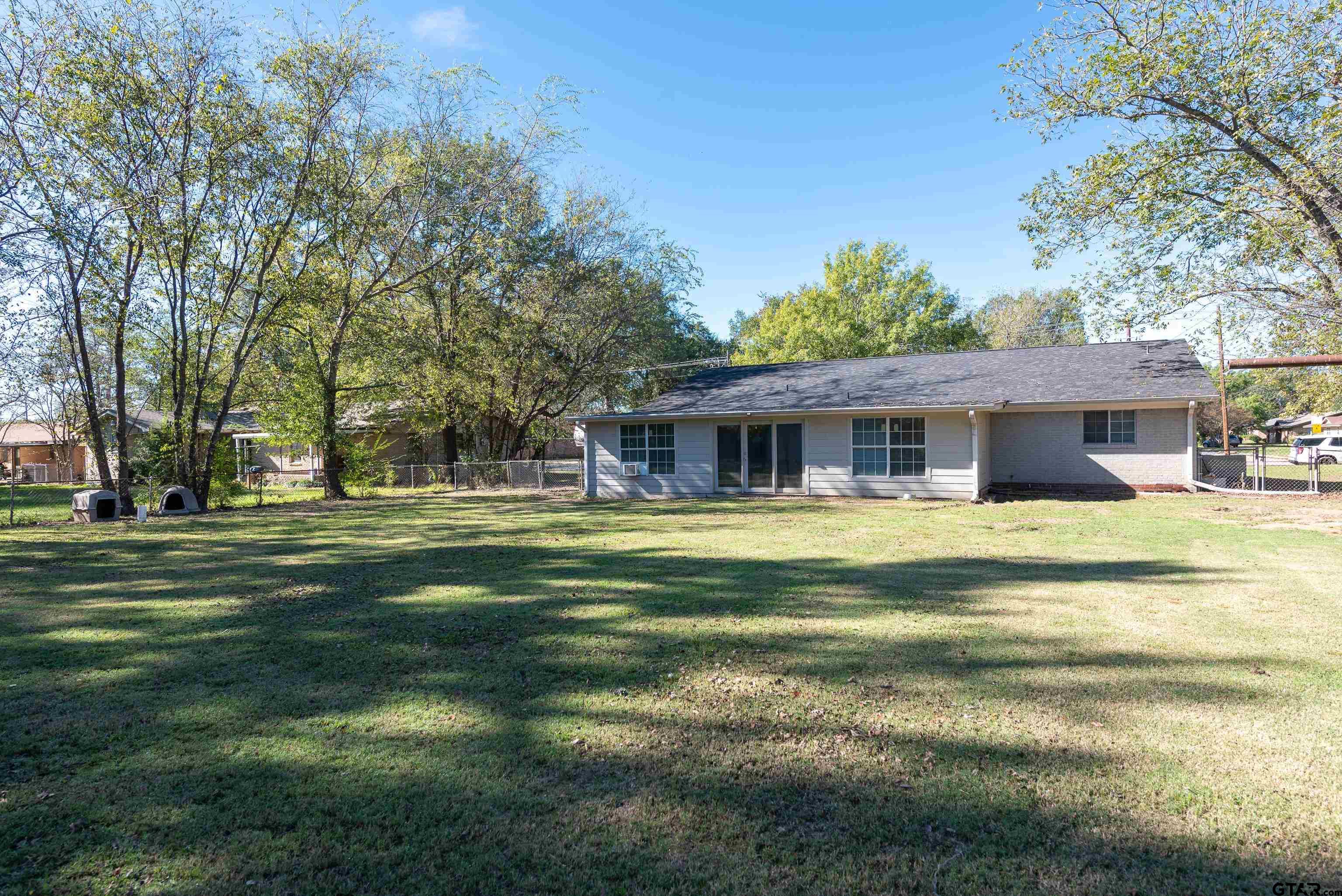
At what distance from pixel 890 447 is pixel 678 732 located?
1409 centimetres

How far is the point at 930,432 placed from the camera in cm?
1598

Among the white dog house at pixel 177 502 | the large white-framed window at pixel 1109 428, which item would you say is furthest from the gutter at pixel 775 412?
the white dog house at pixel 177 502

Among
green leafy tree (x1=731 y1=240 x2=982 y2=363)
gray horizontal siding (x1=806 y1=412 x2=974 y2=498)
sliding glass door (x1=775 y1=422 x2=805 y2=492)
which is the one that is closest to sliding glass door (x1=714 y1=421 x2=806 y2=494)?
sliding glass door (x1=775 y1=422 x2=805 y2=492)

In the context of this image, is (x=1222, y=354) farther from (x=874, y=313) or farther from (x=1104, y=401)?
(x=874, y=313)

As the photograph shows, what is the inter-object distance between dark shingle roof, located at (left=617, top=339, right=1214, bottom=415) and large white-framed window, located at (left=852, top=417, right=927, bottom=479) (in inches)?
23.0

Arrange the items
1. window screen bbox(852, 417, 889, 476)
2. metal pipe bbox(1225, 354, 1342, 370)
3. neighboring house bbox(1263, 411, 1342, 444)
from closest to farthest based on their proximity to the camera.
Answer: metal pipe bbox(1225, 354, 1342, 370)
window screen bbox(852, 417, 889, 476)
neighboring house bbox(1263, 411, 1342, 444)

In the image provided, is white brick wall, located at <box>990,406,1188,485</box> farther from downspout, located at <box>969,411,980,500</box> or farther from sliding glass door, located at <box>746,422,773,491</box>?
sliding glass door, located at <box>746,422,773,491</box>

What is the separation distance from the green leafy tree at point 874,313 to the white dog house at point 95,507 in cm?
2818

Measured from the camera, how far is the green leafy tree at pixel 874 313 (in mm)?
34906

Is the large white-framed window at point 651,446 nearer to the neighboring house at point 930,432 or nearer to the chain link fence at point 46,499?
the neighboring house at point 930,432

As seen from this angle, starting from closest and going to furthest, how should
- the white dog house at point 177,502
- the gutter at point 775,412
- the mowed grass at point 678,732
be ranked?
the mowed grass at point 678,732 → the white dog house at point 177,502 → the gutter at point 775,412

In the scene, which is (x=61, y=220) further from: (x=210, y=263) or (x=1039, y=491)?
(x=1039, y=491)

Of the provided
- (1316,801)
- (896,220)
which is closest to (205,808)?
(1316,801)

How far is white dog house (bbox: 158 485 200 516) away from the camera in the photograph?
1468 cm
